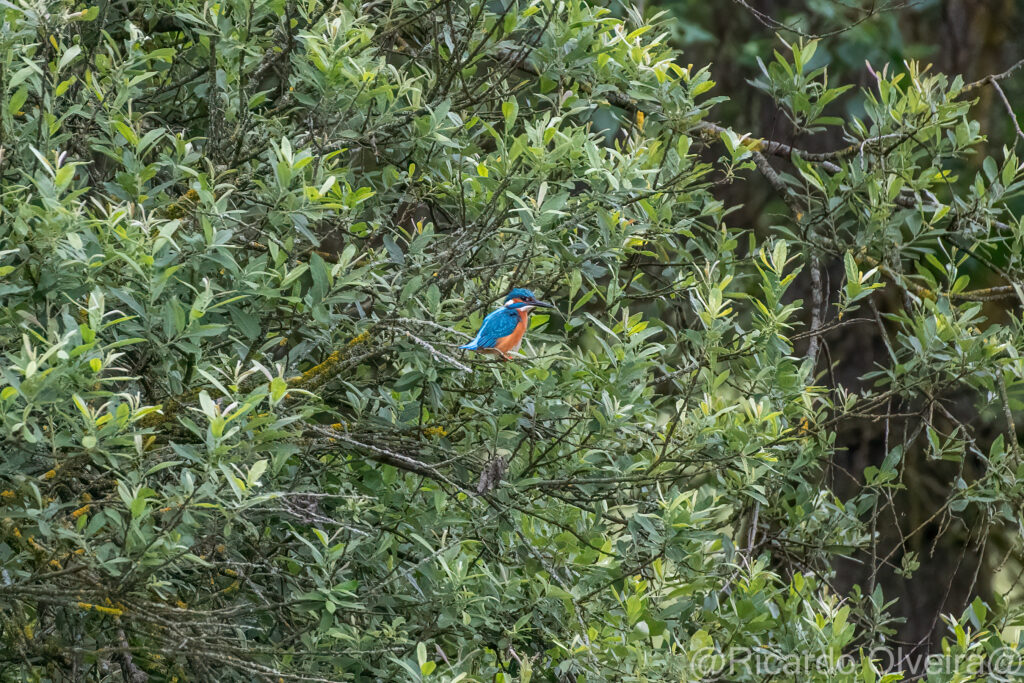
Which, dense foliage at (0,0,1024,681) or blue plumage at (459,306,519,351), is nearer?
dense foliage at (0,0,1024,681)

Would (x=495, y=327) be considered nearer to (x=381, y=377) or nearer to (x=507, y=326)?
(x=507, y=326)

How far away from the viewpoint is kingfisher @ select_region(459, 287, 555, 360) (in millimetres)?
3139

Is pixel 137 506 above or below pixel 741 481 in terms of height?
above

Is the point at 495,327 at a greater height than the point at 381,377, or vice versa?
the point at 495,327

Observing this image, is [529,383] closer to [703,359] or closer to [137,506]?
[703,359]

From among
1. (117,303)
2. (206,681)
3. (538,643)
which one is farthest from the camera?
(538,643)

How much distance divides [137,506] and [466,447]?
110 cm

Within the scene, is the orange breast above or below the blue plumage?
below

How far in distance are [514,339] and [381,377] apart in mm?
541

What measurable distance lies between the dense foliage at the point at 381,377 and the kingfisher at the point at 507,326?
0.20ft

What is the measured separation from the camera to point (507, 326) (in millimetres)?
3266

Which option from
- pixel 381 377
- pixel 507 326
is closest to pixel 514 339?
pixel 507 326

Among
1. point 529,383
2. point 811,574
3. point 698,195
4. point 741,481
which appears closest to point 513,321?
point 529,383

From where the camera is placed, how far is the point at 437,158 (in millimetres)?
3648
